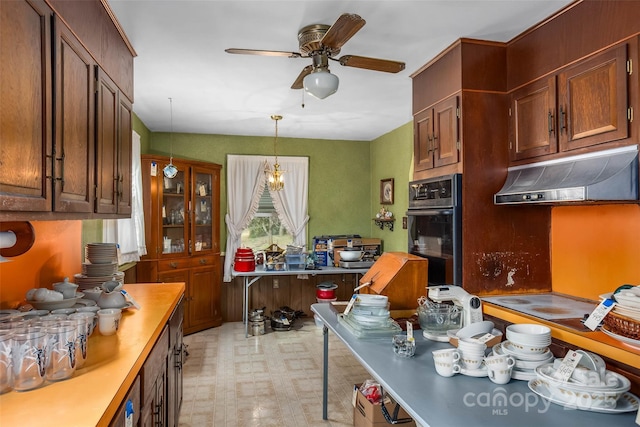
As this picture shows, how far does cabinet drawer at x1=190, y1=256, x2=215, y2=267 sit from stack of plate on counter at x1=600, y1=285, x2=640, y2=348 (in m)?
4.26

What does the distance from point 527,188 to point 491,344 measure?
1042 mm

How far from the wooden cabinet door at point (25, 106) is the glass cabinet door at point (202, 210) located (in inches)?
143

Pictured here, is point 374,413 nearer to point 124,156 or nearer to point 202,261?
point 124,156

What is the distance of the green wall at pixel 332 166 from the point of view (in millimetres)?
5465

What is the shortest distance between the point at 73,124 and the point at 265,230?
418 centimetres

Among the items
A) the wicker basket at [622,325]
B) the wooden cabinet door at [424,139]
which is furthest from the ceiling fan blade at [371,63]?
the wicker basket at [622,325]

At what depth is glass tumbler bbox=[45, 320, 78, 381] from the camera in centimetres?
139

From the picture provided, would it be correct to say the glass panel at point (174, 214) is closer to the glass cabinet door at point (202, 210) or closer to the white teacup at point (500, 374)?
the glass cabinet door at point (202, 210)

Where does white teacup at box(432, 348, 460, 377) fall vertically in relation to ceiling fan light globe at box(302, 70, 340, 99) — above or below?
below

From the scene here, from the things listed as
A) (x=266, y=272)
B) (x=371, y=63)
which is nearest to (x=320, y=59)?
(x=371, y=63)

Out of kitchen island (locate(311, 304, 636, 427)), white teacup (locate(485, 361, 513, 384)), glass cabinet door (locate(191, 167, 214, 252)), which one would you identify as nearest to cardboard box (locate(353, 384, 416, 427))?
kitchen island (locate(311, 304, 636, 427))

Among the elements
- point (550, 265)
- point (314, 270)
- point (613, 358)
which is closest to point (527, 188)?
point (550, 265)

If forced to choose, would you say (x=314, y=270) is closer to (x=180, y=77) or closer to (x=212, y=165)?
(x=212, y=165)

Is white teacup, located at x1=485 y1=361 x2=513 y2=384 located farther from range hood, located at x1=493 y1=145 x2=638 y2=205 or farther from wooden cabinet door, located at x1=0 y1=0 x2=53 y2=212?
wooden cabinet door, located at x1=0 y1=0 x2=53 y2=212
